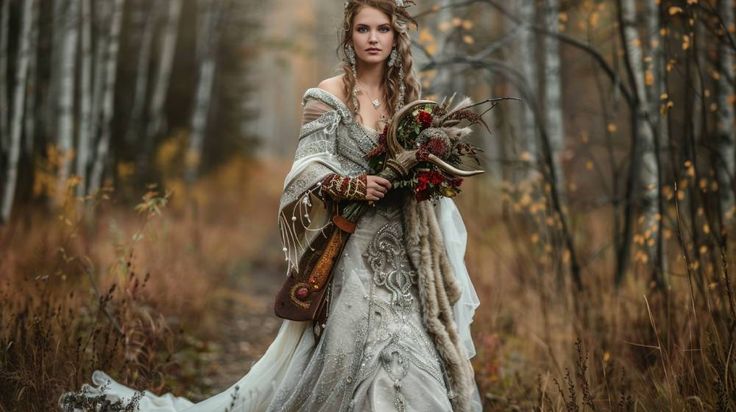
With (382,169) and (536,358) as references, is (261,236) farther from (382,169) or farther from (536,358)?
(382,169)

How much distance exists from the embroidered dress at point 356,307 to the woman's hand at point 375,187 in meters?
0.22

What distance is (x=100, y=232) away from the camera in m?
Answer: 7.34

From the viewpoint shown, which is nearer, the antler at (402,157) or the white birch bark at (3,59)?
the antler at (402,157)

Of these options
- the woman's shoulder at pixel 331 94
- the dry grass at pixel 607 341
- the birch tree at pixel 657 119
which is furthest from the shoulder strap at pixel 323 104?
the birch tree at pixel 657 119

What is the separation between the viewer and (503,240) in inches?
378

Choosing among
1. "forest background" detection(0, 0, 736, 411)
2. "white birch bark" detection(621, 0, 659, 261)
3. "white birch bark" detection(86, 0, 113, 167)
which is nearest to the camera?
"forest background" detection(0, 0, 736, 411)

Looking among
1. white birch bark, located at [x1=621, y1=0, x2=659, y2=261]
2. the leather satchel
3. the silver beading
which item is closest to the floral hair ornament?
the silver beading

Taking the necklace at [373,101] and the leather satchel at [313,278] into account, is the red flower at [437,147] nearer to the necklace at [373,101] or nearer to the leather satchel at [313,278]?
the necklace at [373,101]

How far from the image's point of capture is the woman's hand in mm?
3146

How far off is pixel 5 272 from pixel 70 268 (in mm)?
457

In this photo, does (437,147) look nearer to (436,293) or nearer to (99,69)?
(436,293)

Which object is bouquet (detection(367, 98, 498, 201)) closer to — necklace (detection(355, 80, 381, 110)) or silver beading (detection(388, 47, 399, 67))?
necklace (detection(355, 80, 381, 110))

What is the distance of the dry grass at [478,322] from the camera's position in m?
3.61

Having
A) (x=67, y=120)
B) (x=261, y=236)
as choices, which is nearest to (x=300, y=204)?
(x=67, y=120)
